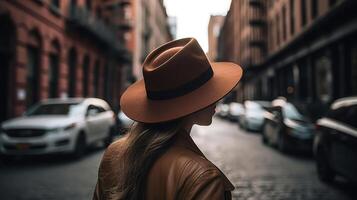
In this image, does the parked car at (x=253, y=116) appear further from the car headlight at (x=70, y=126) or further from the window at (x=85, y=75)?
the car headlight at (x=70, y=126)

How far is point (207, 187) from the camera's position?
1.29 metres

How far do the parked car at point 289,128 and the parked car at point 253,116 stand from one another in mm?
6582

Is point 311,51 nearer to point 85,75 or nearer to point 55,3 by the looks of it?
point 85,75

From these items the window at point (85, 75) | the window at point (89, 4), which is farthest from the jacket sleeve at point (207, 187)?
the window at point (89, 4)

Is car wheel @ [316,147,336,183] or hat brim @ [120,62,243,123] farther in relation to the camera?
car wheel @ [316,147,336,183]

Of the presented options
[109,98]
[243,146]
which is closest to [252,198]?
[243,146]

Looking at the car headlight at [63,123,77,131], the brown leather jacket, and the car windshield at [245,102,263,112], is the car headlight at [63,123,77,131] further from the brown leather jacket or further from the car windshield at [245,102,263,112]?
the car windshield at [245,102,263,112]

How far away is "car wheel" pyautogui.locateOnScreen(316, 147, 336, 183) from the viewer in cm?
801

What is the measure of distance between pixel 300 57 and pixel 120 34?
17.1 meters

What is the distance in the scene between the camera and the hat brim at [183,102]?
150cm

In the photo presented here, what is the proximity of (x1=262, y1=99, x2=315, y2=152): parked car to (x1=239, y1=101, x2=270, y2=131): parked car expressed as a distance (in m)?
6.58

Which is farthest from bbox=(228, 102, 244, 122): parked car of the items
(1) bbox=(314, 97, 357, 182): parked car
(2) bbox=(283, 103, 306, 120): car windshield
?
(1) bbox=(314, 97, 357, 182): parked car

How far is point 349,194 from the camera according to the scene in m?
7.02

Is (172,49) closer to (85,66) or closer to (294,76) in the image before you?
(85,66)
